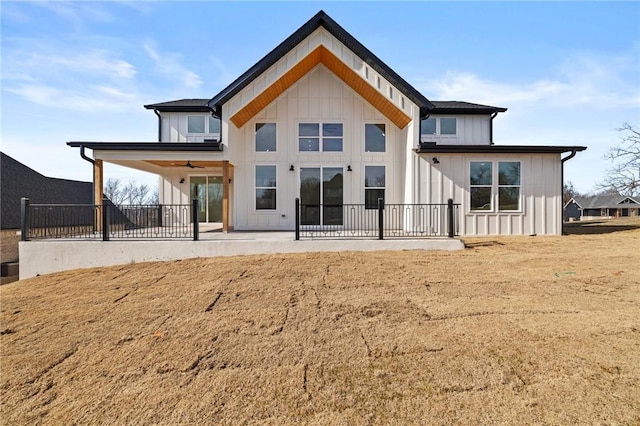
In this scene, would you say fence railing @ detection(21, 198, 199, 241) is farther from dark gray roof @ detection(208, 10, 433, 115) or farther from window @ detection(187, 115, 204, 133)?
window @ detection(187, 115, 204, 133)

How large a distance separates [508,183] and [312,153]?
7.04 m

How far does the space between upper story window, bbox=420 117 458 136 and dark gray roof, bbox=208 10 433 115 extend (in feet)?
17.3

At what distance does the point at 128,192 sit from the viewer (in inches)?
2363

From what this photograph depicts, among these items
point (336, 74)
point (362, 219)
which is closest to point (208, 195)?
point (362, 219)

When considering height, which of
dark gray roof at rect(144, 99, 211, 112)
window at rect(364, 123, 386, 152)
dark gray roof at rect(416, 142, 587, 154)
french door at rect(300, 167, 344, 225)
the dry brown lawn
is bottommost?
the dry brown lawn

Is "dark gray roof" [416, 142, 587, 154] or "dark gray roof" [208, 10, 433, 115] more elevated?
"dark gray roof" [208, 10, 433, 115]

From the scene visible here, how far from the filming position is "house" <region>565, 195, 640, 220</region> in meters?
55.5

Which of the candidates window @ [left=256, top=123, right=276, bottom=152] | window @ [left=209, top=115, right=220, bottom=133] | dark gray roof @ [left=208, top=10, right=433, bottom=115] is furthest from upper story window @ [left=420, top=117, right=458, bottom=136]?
window @ [left=209, top=115, right=220, bottom=133]

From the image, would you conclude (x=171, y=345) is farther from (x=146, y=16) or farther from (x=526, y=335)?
(x=146, y=16)

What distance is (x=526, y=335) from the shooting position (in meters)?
3.84

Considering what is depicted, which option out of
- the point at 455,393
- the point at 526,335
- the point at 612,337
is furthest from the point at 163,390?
the point at 612,337

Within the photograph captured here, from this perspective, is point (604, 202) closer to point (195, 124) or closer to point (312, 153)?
point (312, 153)

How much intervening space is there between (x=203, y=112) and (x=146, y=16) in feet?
21.4

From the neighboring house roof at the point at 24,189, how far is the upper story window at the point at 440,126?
25.8 meters
